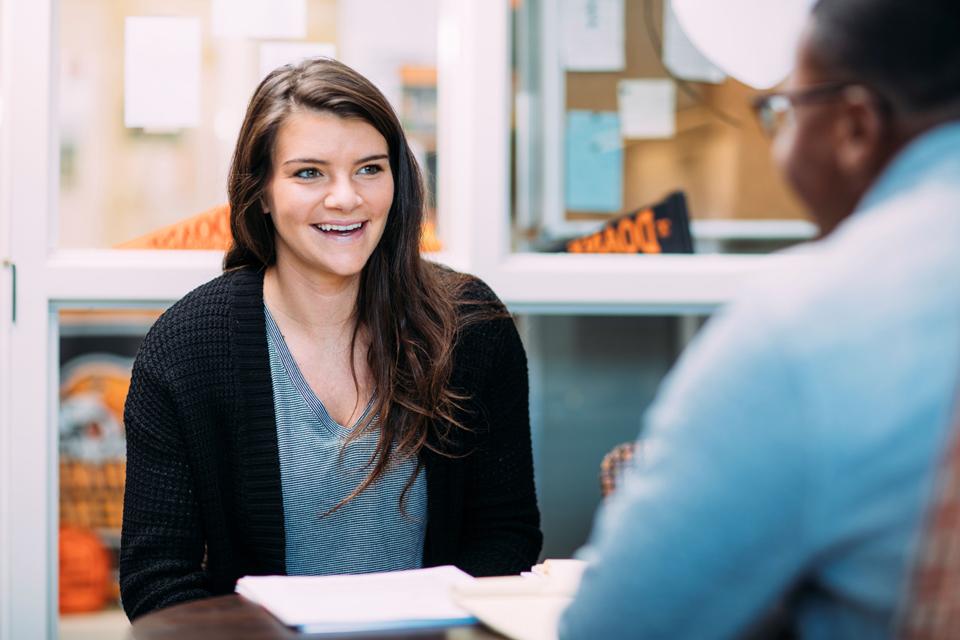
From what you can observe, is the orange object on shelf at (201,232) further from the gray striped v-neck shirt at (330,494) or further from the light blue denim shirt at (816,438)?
the light blue denim shirt at (816,438)

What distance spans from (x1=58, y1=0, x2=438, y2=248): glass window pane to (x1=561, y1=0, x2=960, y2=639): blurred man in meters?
1.92

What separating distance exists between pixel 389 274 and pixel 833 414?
1528 mm

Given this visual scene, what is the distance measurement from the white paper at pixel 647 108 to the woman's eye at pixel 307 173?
104 centimetres

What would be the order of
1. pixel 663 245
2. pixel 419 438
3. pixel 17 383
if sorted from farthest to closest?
pixel 663 245 < pixel 17 383 < pixel 419 438

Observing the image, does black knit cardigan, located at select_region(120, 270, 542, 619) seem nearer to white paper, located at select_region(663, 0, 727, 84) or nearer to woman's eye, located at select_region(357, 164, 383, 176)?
woman's eye, located at select_region(357, 164, 383, 176)

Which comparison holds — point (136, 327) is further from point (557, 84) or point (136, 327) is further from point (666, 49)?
point (666, 49)

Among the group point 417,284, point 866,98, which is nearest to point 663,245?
point 417,284

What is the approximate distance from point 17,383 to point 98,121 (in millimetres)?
613

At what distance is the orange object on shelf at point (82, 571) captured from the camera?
255cm

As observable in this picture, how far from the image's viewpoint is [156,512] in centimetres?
188

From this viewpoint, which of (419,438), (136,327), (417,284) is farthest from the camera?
(136,327)

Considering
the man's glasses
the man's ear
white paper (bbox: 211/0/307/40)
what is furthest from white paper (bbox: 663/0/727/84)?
the man's ear

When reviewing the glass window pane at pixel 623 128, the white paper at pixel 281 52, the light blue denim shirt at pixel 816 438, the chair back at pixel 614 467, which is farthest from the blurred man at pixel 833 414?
the glass window pane at pixel 623 128

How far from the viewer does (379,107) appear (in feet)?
6.80
